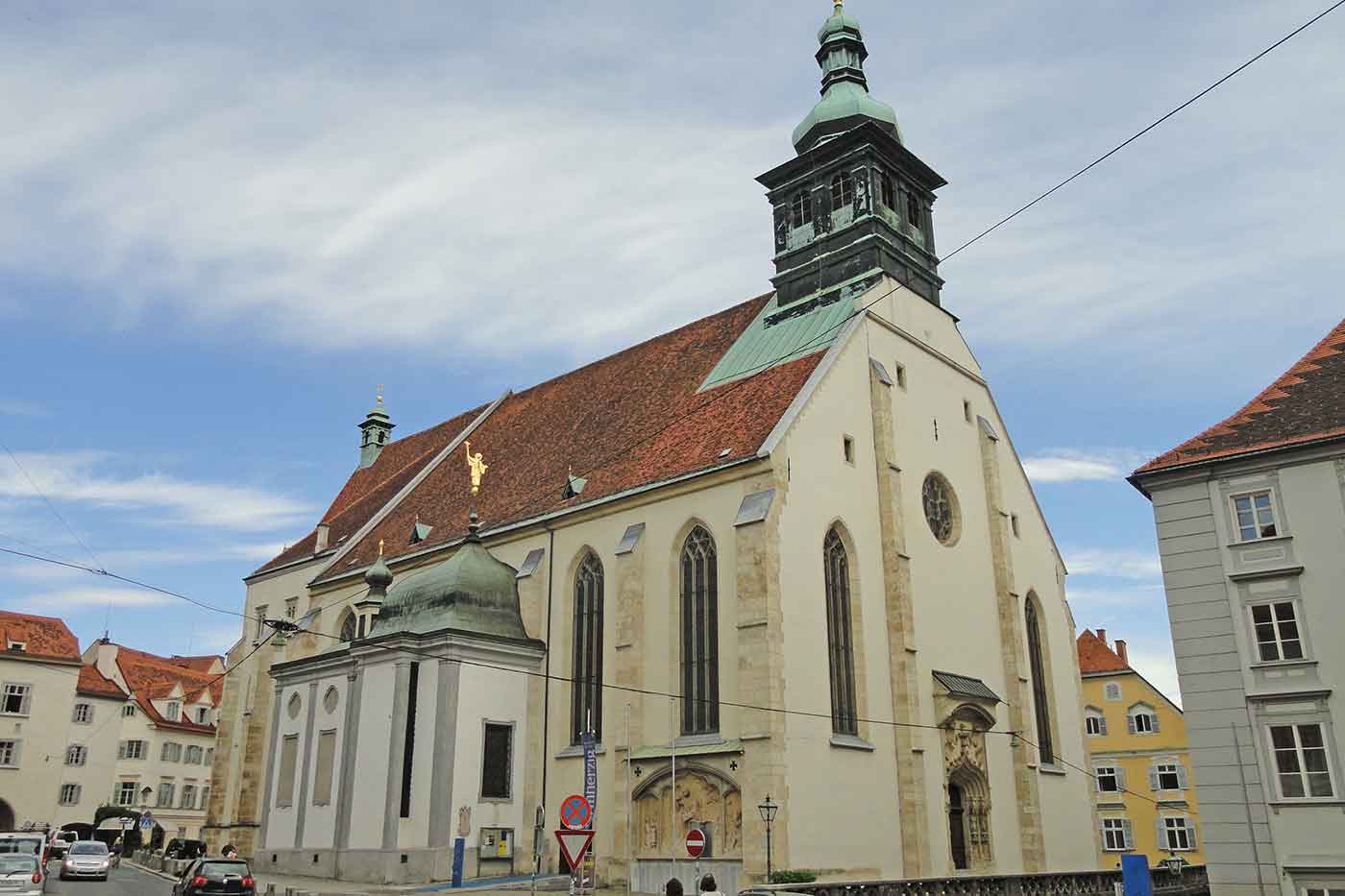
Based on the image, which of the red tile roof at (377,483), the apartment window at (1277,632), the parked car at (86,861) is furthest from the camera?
the red tile roof at (377,483)

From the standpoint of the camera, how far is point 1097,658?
48375 mm

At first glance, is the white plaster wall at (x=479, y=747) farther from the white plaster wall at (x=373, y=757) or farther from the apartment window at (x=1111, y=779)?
the apartment window at (x=1111, y=779)

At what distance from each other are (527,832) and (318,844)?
5.65 meters

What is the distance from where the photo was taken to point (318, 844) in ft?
96.4

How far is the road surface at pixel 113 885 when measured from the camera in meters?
23.8

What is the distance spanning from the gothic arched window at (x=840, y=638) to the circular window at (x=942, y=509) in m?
3.88

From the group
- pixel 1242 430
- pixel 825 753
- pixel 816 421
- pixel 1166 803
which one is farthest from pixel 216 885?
pixel 1166 803

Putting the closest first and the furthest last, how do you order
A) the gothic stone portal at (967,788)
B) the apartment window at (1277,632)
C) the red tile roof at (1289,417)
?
the apartment window at (1277,632) → the red tile roof at (1289,417) → the gothic stone portal at (967,788)

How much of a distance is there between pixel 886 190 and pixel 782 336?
555cm

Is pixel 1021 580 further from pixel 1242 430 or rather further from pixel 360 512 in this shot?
pixel 360 512

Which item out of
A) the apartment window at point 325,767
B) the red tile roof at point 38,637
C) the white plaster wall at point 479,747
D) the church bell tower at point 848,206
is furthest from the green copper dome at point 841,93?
the red tile roof at point 38,637

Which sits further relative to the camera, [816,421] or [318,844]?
[318,844]

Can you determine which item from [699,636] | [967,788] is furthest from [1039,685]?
[699,636]

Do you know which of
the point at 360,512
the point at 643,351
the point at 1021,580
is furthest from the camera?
the point at 360,512
